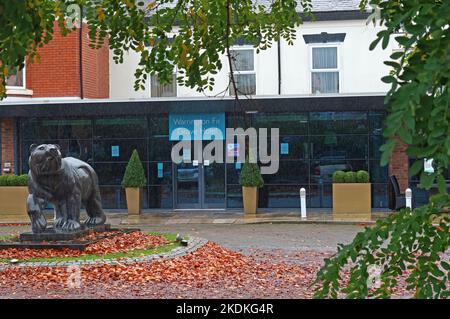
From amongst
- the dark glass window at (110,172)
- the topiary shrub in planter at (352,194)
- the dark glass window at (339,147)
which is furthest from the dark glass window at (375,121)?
the dark glass window at (110,172)

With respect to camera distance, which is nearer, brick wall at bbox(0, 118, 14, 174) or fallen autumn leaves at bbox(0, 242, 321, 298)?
fallen autumn leaves at bbox(0, 242, 321, 298)

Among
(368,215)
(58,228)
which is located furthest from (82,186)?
(368,215)

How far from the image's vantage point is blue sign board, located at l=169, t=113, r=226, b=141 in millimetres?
25359

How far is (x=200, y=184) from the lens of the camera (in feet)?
84.4

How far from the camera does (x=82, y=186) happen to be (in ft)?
45.0

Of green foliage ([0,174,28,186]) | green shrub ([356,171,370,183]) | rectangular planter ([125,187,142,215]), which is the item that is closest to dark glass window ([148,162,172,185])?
rectangular planter ([125,187,142,215])

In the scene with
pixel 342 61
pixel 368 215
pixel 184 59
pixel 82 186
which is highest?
pixel 342 61

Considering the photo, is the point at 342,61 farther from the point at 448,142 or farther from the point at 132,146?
the point at 448,142

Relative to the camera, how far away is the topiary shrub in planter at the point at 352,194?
2327 centimetres

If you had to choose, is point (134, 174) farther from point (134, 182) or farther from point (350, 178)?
point (350, 178)

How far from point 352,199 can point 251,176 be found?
3.16m

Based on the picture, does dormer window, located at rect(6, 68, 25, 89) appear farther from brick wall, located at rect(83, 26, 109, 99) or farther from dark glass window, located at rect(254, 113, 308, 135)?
dark glass window, located at rect(254, 113, 308, 135)

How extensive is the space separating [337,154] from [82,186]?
43.0 feet

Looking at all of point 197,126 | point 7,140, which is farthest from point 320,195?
point 7,140
